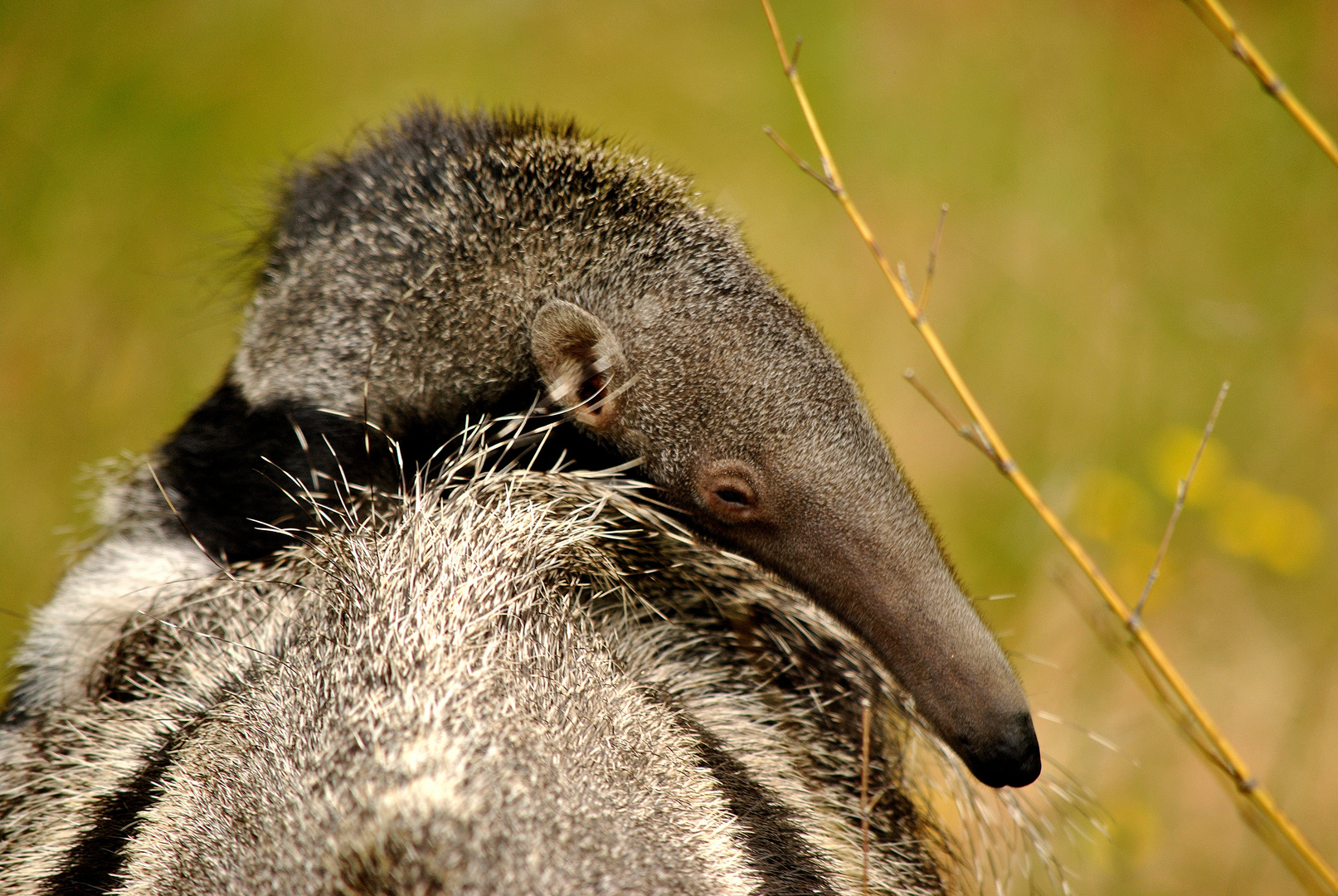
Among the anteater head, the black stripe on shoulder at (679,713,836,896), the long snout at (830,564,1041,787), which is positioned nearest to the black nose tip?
the long snout at (830,564,1041,787)

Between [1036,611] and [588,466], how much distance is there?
3.01 m

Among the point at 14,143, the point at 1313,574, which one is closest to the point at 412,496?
the point at 1313,574

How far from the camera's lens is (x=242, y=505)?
280 cm

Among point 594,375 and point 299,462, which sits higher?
point 299,462

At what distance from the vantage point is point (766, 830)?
2.06m

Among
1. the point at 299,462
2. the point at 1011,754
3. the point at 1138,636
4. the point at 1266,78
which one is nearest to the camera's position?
the point at 1266,78

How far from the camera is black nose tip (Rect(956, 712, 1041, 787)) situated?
7.50 feet

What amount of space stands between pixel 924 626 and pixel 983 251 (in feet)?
14.9

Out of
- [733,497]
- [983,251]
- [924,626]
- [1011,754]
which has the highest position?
[983,251]

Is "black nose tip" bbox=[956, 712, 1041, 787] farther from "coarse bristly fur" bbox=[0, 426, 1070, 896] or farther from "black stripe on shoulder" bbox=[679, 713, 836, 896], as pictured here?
"black stripe on shoulder" bbox=[679, 713, 836, 896]

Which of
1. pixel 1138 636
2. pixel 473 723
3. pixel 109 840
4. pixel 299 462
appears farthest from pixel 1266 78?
pixel 109 840

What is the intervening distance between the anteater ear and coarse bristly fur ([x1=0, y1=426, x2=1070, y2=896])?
0.64 feet

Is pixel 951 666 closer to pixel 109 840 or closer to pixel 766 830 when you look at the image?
pixel 766 830

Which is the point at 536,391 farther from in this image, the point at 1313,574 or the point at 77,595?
the point at 1313,574
